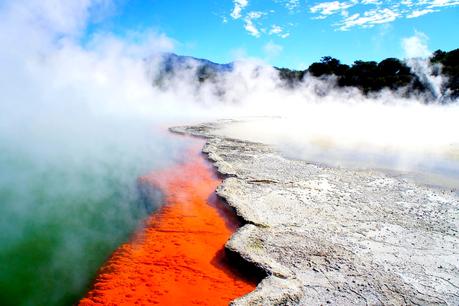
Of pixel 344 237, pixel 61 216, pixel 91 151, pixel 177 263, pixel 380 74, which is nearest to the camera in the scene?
pixel 177 263

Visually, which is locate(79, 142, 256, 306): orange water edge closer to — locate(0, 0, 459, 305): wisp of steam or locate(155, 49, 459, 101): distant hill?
locate(0, 0, 459, 305): wisp of steam

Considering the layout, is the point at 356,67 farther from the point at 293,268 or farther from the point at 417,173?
the point at 293,268

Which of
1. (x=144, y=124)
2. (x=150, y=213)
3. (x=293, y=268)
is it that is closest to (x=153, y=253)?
(x=150, y=213)

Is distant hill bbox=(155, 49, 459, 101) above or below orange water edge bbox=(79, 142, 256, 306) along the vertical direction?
above

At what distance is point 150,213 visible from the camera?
5.05 m

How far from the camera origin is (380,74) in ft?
93.1

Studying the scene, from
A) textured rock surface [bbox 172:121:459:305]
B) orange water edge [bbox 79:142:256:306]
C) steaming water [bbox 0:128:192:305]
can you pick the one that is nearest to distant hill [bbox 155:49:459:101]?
textured rock surface [bbox 172:121:459:305]

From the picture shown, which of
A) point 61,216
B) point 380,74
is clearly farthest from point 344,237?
point 380,74

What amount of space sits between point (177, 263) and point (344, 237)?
1782 millimetres

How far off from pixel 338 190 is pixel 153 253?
298 cm

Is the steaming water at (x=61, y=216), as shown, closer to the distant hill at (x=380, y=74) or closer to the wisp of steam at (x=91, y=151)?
the wisp of steam at (x=91, y=151)

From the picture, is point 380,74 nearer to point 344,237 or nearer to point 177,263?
point 344,237

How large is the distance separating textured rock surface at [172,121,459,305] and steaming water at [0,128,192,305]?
1.47 m

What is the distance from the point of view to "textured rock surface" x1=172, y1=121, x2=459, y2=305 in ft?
10.3
